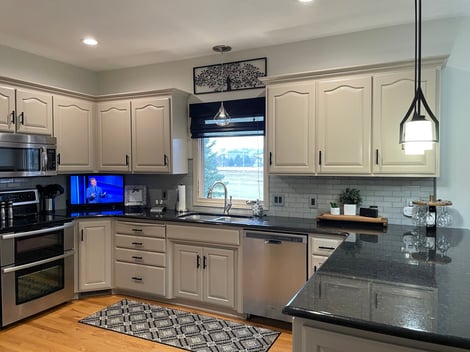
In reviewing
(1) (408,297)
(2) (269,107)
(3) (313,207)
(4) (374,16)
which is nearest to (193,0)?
(2) (269,107)

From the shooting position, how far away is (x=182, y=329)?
10.3 ft

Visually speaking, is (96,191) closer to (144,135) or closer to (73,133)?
(73,133)

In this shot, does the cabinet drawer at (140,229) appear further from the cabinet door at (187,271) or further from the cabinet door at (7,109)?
the cabinet door at (7,109)

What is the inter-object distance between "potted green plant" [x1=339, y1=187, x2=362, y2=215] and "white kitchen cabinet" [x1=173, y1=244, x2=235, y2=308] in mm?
1146

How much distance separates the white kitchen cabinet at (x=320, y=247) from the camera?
2934mm

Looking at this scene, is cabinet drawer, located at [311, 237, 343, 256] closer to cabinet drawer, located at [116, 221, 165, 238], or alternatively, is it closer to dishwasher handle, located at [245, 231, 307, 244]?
dishwasher handle, located at [245, 231, 307, 244]

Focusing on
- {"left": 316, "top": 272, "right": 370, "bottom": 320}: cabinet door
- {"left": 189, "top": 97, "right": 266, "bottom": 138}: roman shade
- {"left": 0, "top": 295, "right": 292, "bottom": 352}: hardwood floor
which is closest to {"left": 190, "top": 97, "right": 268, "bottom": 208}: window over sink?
{"left": 189, "top": 97, "right": 266, "bottom": 138}: roman shade

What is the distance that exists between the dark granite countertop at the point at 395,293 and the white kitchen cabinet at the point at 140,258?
208 cm

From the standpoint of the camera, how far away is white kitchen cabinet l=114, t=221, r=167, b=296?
3.68 m

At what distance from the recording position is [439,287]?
1.56m

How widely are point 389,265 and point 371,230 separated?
1108mm

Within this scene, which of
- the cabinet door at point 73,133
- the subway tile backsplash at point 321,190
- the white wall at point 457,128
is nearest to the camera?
the white wall at point 457,128

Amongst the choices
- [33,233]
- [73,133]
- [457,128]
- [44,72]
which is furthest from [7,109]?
[457,128]

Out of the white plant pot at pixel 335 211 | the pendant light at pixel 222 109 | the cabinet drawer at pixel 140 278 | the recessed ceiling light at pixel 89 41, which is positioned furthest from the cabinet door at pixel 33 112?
the white plant pot at pixel 335 211
